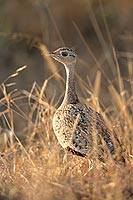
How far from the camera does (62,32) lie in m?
10.9

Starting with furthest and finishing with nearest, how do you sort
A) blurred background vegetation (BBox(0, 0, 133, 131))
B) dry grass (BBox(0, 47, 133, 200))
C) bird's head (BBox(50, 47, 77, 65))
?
blurred background vegetation (BBox(0, 0, 133, 131)) → bird's head (BBox(50, 47, 77, 65)) → dry grass (BBox(0, 47, 133, 200))

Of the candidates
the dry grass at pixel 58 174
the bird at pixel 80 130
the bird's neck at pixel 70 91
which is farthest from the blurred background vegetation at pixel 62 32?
the bird at pixel 80 130

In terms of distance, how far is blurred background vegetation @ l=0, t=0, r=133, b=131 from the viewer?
33.6ft

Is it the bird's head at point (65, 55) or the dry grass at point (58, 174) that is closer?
the dry grass at point (58, 174)

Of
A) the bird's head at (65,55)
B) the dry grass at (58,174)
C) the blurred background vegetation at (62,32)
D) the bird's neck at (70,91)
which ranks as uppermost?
the blurred background vegetation at (62,32)

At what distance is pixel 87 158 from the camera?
5.25m

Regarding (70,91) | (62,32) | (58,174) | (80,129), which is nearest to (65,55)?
(70,91)

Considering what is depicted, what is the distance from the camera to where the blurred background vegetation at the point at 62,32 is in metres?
10.2

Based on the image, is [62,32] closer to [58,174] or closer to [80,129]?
[80,129]

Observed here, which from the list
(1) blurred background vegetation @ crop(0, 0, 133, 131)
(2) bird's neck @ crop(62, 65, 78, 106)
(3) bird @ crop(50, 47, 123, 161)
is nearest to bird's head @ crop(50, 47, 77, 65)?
(2) bird's neck @ crop(62, 65, 78, 106)

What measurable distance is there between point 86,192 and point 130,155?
0.78 metres

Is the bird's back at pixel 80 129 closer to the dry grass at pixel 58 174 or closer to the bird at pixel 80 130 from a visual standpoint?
the bird at pixel 80 130

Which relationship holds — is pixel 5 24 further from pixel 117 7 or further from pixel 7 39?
pixel 117 7

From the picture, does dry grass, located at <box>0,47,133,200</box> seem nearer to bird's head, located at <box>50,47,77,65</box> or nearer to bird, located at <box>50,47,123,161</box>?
bird, located at <box>50,47,123,161</box>
